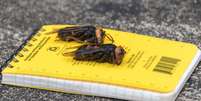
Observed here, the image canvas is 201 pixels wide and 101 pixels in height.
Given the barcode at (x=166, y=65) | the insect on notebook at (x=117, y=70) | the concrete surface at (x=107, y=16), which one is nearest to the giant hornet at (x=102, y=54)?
the insect on notebook at (x=117, y=70)

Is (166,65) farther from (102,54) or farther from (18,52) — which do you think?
(18,52)

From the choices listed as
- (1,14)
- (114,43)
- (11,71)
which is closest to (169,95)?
(114,43)

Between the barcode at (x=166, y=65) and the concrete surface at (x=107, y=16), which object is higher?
the barcode at (x=166, y=65)

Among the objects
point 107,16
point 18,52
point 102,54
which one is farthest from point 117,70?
point 107,16

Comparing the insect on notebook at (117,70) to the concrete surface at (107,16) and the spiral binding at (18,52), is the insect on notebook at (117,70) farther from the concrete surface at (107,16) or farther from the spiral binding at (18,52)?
the concrete surface at (107,16)

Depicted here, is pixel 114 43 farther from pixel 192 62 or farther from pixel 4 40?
pixel 4 40

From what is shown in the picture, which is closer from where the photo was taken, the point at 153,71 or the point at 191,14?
the point at 153,71
